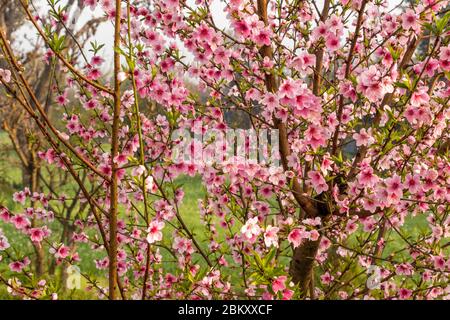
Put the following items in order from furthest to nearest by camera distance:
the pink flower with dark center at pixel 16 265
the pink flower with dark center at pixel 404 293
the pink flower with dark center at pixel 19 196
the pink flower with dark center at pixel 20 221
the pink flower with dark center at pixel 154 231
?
the pink flower with dark center at pixel 19 196
the pink flower with dark center at pixel 404 293
the pink flower with dark center at pixel 20 221
the pink flower with dark center at pixel 16 265
the pink flower with dark center at pixel 154 231

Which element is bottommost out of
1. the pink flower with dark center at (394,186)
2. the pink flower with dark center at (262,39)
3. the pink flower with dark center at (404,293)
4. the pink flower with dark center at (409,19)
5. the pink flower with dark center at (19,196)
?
the pink flower with dark center at (404,293)

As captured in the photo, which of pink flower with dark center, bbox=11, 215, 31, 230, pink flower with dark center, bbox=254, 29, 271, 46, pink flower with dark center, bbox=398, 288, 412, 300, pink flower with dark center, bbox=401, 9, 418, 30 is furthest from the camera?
pink flower with dark center, bbox=398, 288, 412, 300

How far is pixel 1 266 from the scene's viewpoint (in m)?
11.5

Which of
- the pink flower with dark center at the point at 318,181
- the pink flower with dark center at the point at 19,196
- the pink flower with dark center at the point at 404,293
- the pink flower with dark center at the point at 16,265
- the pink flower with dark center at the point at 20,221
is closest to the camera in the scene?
the pink flower with dark center at the point at 318,181

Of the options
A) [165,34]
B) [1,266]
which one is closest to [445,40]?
[165,34]

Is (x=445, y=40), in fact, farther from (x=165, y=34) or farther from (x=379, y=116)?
(x=165, y=34)

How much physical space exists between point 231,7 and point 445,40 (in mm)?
1307

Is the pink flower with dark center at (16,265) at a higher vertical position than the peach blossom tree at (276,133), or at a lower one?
lower
